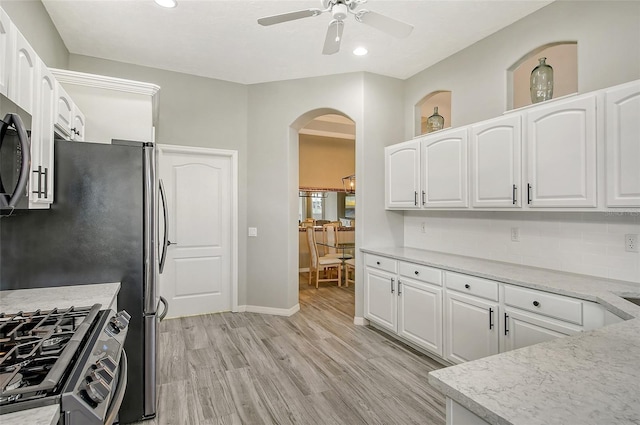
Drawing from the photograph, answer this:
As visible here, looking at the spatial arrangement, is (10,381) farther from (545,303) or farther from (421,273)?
(421,273)

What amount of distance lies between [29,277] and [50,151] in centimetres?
75

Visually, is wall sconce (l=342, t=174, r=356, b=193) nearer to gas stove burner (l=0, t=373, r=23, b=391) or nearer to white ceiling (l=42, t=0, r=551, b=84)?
white ceiling (l=42, t=0, r=551, b=84)

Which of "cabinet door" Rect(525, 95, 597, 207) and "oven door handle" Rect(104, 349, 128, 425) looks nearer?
"oven door handle" Rect(104, 349, 128, 425)

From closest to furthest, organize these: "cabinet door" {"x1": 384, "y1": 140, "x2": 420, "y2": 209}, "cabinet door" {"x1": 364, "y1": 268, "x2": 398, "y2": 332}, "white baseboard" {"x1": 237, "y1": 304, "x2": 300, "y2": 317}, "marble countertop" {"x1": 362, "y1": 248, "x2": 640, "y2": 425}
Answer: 1. "marble countertop" {"x1": 362, "y1": 248, "x2": 640, "y2": 425}
2. "cabinet door" {"x1": 364, "y1": 268, "x2": 398, "y2": 332}
3. "cabinet door" {"x1": 384, "y1": 140, "x2": 420, "y2": 209}
4. "white baseboard" {"x1": 237, "y1": 304, "x2": 300, "y2": 317}

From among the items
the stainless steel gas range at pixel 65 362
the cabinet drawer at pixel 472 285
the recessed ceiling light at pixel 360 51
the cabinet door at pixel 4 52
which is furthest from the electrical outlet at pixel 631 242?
the cabinet door at pixel 4 52

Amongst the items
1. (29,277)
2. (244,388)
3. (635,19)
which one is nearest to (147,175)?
(29,277)

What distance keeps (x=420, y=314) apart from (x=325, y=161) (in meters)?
4.97

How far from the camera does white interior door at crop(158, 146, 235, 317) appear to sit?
13.5 ft

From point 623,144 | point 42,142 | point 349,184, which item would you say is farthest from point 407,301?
point 349,184

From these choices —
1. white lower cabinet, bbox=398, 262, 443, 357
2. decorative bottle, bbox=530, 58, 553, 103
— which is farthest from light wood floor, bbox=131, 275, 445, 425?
decorative bottle, bbox=530, 58, 553, 103

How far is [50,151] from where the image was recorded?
6.04 feet

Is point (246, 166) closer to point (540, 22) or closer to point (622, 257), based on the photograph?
point (540, 22)

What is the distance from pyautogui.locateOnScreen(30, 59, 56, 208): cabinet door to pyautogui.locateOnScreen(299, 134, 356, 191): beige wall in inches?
213

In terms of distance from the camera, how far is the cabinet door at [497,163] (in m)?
2.58
